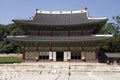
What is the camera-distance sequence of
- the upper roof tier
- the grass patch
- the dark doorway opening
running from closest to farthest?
the upper roof tier → the dark doorway opening → the grass patch

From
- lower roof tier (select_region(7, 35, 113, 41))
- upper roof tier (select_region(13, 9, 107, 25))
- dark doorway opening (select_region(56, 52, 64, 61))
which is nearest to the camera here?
lower roof tier (select_region(7, 35, 113, 41))

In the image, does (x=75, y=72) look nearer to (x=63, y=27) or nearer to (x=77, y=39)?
(x=77, y=39)

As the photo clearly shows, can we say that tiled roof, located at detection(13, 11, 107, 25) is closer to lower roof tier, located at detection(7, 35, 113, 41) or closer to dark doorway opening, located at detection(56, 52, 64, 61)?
lower roof tier, located at detection(7, 35, 113, 41)

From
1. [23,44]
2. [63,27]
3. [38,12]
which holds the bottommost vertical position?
[23,44]

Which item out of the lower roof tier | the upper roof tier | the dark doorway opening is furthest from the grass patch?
the upper roof tier

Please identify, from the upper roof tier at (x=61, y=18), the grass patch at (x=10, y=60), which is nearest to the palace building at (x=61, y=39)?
the upper roof tier at (x=61, y=18)

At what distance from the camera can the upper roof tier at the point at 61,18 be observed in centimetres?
4409

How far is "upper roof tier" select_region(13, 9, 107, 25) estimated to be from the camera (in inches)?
1736

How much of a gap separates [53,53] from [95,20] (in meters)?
8.53

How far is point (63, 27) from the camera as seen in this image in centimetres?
4456

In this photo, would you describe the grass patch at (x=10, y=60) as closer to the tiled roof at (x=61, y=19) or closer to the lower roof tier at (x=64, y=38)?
the lower roof tier at (x=64, y=38)

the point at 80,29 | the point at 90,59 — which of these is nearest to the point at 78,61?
the point at 90,59

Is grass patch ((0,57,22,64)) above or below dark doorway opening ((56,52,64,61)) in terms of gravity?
below

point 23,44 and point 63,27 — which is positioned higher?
point 63,27
